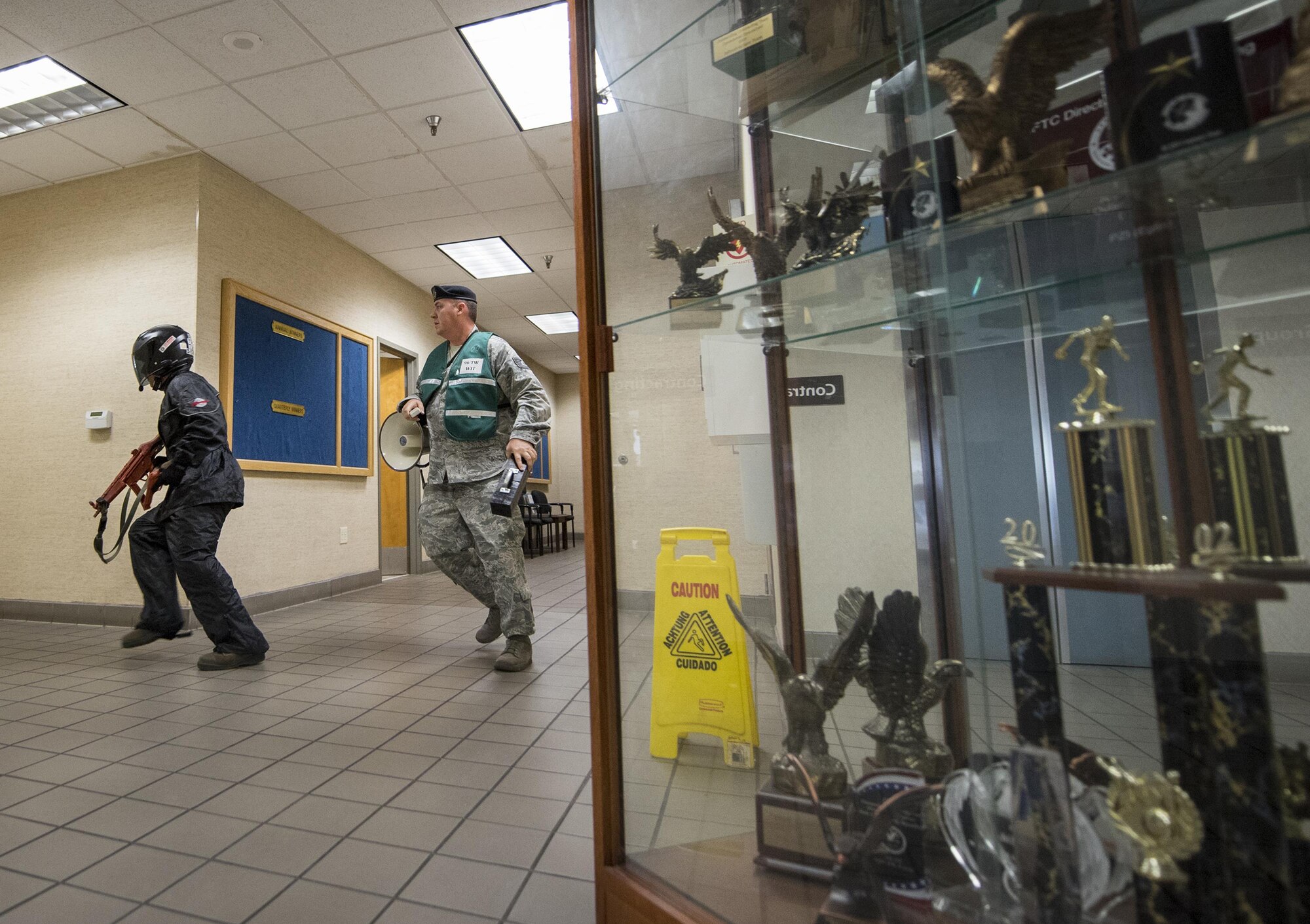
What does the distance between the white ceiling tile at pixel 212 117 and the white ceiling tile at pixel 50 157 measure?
660 mm

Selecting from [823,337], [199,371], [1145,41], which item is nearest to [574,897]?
[823,337]

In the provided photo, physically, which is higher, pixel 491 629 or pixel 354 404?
pixel 354 404

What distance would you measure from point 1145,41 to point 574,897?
53.9 inches

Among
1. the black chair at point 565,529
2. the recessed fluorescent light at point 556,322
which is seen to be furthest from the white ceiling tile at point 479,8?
the black chair at point 565,529

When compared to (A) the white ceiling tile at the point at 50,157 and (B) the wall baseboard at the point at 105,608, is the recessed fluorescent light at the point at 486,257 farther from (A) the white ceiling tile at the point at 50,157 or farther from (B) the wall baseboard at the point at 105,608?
(B) the wall baseboard at the point at 105,608

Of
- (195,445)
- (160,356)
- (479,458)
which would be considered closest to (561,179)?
(479,458)

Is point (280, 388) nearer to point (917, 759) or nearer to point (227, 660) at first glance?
point (227, 660)

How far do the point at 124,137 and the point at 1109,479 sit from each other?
5.10 m

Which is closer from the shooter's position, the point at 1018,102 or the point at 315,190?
the point at 1018,102

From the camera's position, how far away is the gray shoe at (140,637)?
9.57 ft

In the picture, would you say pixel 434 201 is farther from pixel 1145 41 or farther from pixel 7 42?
pixel 1145 41

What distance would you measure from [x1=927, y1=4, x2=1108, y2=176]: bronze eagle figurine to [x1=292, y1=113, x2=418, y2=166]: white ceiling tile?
156 inches

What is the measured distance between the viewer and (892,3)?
33.6 inches

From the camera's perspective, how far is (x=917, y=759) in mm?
809
